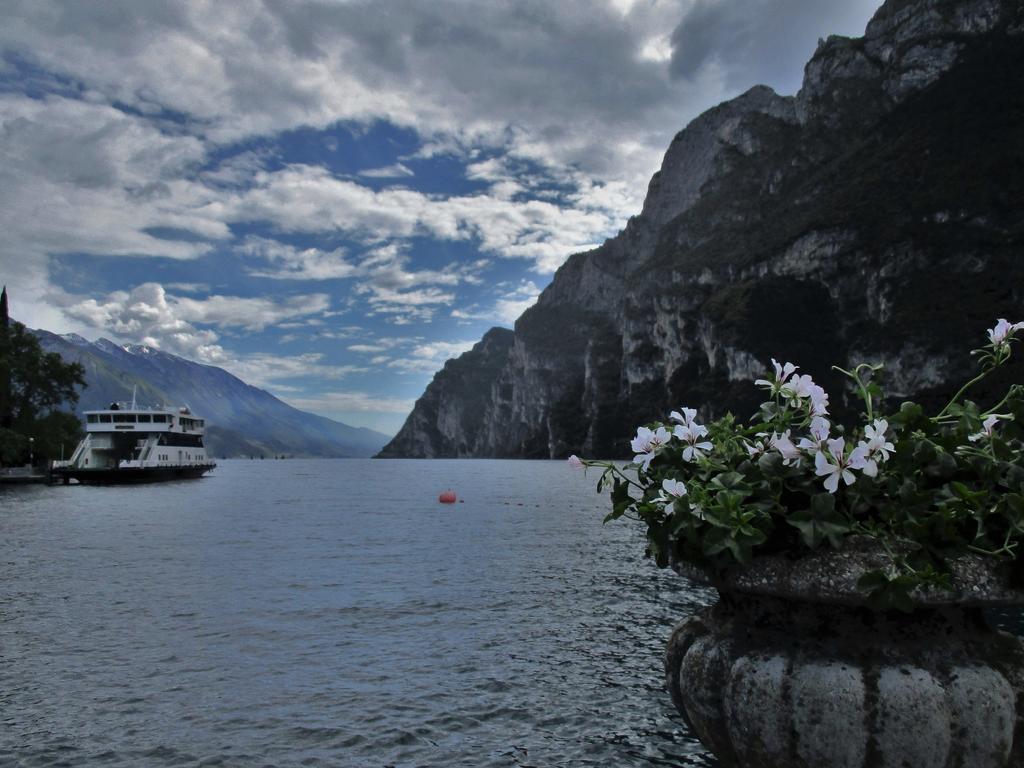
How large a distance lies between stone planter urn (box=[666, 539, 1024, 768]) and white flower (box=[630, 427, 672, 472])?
2.63 feet

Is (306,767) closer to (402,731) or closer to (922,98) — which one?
(402,731)

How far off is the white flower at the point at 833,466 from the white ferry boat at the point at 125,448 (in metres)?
77.2

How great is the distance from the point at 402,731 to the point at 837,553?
20.4ft

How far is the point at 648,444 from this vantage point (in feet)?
13.1

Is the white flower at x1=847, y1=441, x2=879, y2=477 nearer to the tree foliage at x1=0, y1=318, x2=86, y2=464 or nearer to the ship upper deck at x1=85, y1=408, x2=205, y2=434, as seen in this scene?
the ship upper deck at x1=85, y1=408, x2=205, y2=434

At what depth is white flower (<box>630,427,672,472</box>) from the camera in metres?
3.99

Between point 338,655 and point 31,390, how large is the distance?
87193 mm

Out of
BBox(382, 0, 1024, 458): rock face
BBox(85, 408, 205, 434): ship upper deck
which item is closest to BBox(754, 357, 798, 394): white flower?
BBox(85, 408, 205, 434): ship upper deck

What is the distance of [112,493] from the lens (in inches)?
2304

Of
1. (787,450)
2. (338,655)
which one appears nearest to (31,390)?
(338,655)

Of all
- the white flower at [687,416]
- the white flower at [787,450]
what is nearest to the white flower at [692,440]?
the white flower at [687,416]

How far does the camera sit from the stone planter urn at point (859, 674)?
326 centimetres

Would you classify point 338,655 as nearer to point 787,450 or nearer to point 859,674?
point 859,674

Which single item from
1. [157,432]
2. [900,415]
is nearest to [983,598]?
[900,415]
